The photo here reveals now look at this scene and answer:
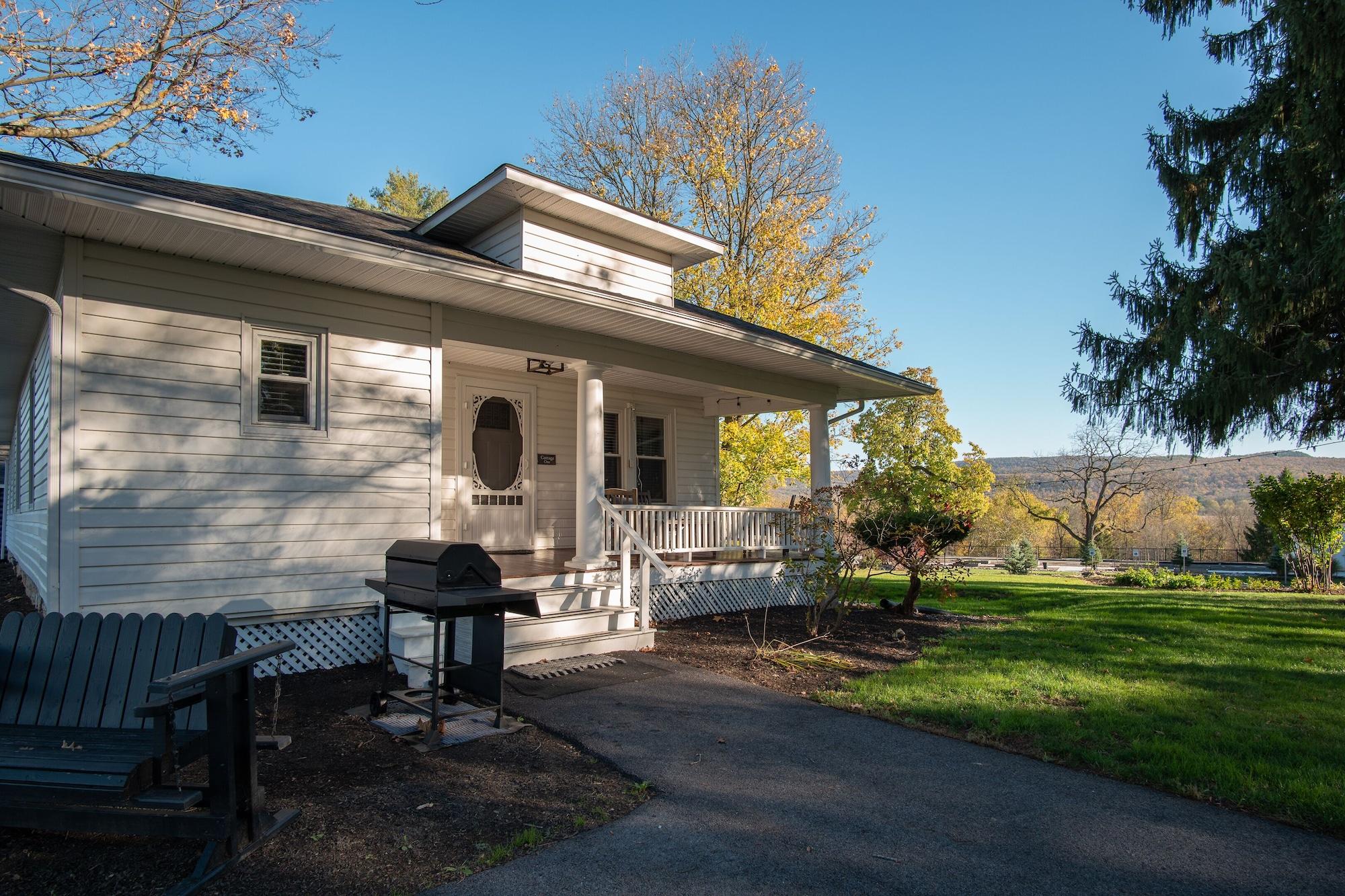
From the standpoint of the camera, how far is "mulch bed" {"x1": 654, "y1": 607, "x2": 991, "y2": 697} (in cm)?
691

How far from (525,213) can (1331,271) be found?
9770 mm

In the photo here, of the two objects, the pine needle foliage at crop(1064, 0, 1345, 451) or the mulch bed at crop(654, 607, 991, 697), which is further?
the pine needle foliage at crop(1064, 0, 1345, 451)

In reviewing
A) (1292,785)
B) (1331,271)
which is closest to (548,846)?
(1292,785)

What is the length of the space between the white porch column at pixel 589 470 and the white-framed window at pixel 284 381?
9.69ft

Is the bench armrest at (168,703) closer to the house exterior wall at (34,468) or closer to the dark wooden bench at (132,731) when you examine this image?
the dark wooden bench at (132,731)

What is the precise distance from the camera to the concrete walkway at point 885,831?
3074mm

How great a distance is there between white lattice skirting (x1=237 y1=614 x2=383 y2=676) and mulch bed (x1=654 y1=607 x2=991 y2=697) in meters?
2.87

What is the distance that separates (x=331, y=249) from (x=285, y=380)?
141 centimetres

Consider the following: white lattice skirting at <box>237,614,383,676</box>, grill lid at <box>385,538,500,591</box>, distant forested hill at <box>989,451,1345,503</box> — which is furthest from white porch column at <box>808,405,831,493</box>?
distant forested hill at <box>989,451,1345,503</box>

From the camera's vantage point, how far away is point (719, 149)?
70.6 feet

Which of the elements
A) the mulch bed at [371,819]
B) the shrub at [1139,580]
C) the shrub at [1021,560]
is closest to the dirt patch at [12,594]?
the mulch bed at [371,819]

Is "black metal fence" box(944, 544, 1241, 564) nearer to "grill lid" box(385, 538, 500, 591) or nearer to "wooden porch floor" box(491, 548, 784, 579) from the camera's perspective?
"wooden porch floor" box(491, 548, 784, 579)

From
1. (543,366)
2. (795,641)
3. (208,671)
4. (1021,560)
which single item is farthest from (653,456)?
(1021,560)

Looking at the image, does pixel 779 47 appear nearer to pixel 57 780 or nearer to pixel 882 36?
pixel 882 36
